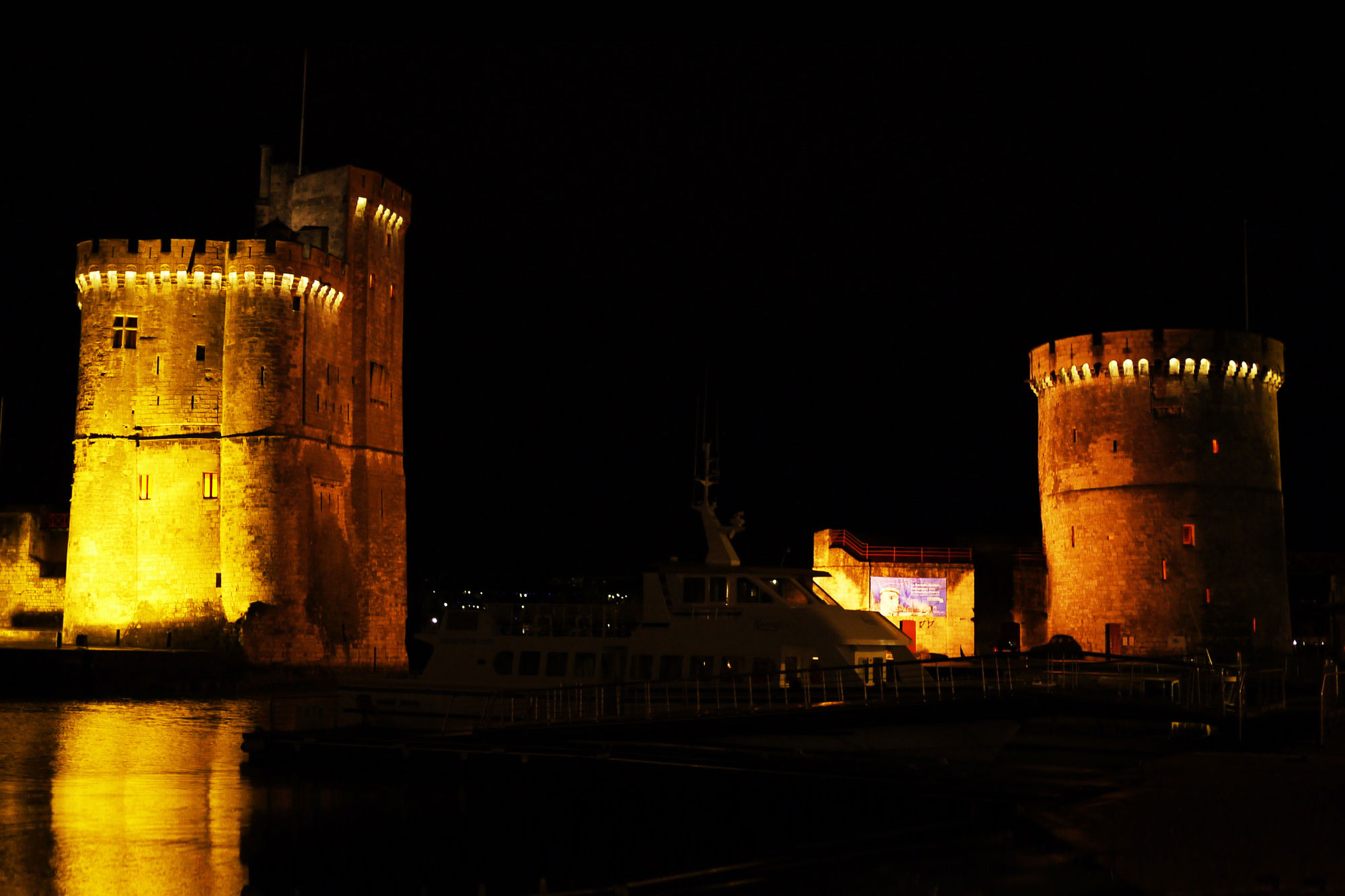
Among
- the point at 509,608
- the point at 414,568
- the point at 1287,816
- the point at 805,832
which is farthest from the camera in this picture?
the point at 414,568

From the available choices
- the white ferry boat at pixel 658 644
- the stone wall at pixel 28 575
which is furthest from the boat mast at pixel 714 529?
the stone wall at pixel 28 575

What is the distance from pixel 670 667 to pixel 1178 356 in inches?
869

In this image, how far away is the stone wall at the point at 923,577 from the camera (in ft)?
118

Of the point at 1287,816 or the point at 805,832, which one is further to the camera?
the point at 805,832

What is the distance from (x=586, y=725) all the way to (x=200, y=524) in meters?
22.2

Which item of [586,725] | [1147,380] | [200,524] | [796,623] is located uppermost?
[1147,380]

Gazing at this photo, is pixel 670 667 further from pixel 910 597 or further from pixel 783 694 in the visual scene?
pixel 910 597

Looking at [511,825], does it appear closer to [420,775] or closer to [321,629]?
[420,775]

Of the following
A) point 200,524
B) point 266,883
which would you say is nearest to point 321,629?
point 200,524

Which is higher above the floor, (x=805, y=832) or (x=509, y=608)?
(x=509, y=608)

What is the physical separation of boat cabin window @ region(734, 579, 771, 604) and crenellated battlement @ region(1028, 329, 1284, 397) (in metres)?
20.8

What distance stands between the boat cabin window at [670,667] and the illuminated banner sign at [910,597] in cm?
1807

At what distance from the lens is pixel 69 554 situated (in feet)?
120

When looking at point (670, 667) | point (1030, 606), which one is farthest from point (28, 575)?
point (670, 667)
